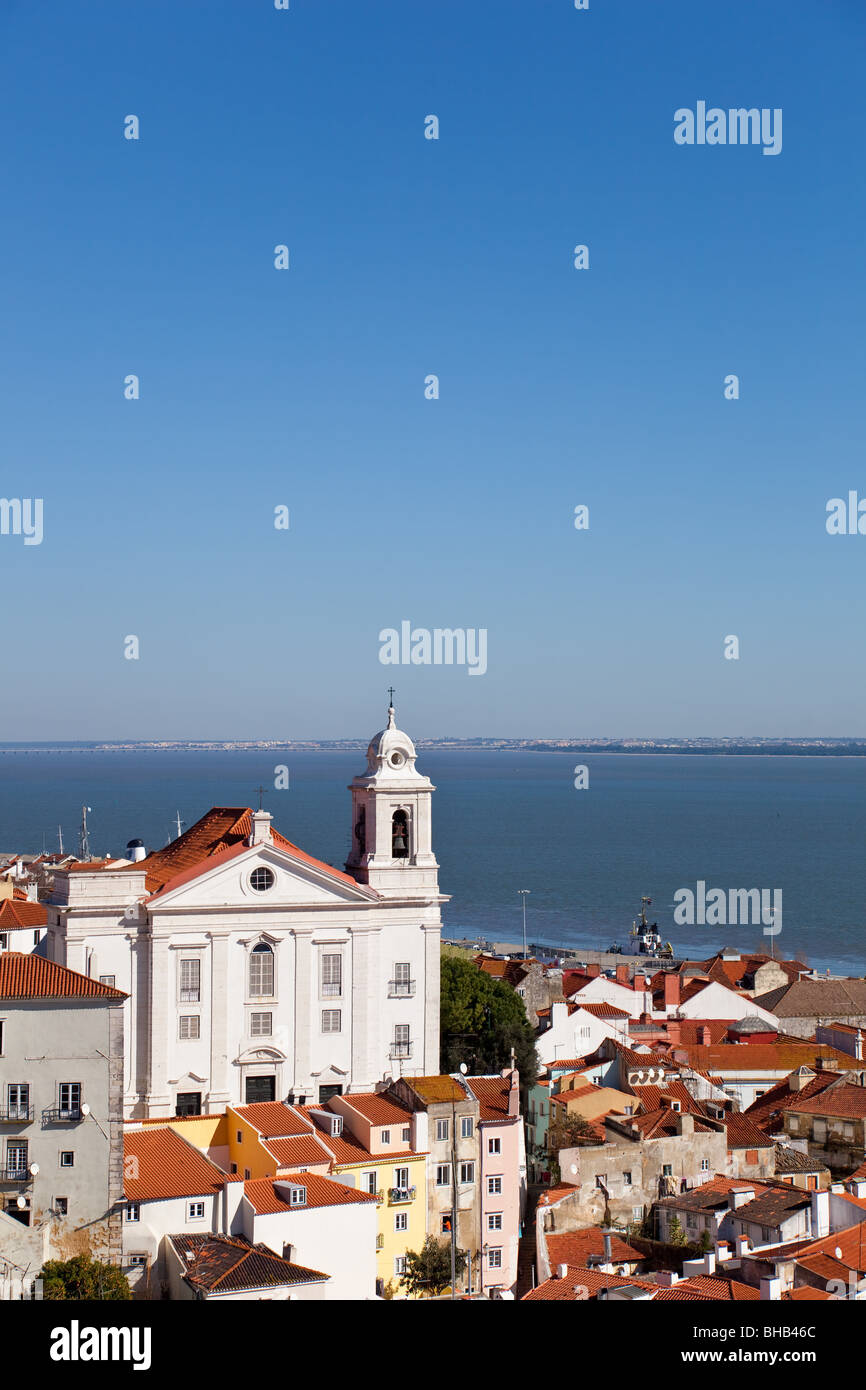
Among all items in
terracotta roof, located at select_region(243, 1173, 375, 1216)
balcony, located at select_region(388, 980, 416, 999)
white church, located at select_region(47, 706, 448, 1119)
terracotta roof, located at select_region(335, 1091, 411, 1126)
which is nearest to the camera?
terracotta roof, located at select_region(243, 1173, 375, 1216)

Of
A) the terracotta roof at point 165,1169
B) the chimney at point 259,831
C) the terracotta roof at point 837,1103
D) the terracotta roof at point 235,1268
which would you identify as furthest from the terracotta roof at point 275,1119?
the terracotta roof at point 837,1103

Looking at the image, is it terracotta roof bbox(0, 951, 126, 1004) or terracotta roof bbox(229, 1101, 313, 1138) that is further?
terracotta roof bbox(229, 1101, 313, 1138)

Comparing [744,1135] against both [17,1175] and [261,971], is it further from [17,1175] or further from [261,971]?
[17,1175]

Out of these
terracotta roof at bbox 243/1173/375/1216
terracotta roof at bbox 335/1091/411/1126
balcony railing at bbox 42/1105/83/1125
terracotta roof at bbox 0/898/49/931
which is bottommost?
terracotta roof at bbox 243/1173/375/1216

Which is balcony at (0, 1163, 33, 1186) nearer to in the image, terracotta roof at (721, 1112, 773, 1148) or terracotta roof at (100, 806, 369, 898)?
terracotta roof at (100, 806, 369, 898)

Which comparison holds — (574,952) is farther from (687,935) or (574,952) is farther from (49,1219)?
(49,1219)

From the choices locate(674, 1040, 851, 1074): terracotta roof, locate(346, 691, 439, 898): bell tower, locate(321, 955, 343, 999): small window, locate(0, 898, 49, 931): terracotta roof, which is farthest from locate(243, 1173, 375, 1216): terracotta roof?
locate(674, 1040, 851, 1074): terracotta roof

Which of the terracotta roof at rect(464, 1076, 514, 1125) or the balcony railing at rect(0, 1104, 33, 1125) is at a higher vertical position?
the balcony railing at rect(0, 1104, 33, 1125)
